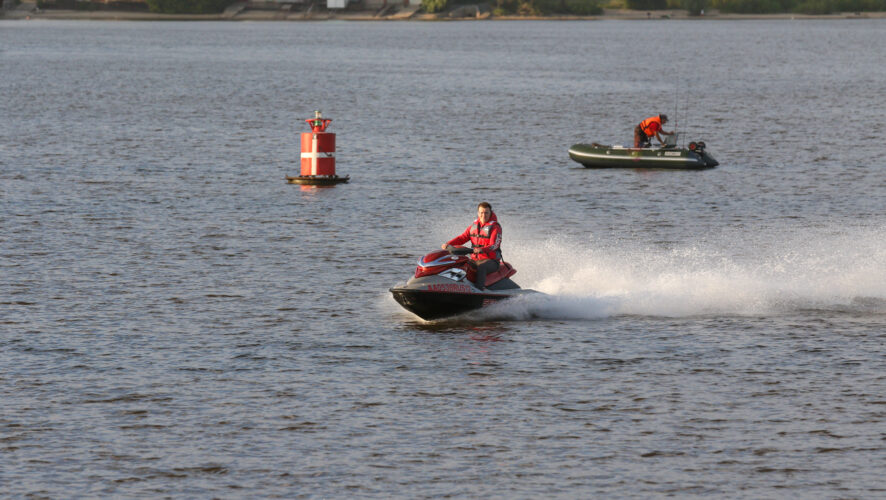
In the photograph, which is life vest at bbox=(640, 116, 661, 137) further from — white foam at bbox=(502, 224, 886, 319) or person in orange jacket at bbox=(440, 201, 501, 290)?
person in orange jacket at bbox=(440, 201, 501, 290)

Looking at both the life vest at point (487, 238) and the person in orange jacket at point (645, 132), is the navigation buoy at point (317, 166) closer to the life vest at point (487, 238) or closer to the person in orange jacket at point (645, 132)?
the person in orange jacket at point (645, 132)

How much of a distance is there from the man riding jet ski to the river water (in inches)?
21.6

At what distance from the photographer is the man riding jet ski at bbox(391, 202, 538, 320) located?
23.4 metres

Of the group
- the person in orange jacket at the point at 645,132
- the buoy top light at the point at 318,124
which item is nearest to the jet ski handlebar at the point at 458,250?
the buoy top light at the point at 318,124

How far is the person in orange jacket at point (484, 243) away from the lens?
23.9 metres

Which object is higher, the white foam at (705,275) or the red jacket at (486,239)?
the red jacket at (486,239)

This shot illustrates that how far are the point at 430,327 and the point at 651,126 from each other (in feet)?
87.4

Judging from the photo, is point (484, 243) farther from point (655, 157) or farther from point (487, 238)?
point (655, 157)

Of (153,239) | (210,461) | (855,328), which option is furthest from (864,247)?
(210,461)

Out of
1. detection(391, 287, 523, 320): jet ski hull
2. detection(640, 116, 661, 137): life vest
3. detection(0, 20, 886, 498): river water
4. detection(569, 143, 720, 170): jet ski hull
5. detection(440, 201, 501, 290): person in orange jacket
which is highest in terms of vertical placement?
detection(640, 116, 661, 137): life vest

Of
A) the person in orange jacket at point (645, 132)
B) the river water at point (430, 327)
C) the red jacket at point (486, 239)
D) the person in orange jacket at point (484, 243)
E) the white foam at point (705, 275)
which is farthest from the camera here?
the person in orange jacket at point (645, 132)

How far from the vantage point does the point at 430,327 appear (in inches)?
949

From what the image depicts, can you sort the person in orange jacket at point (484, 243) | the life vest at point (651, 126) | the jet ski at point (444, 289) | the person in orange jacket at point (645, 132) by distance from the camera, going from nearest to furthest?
the jet ski at point (444, 289)
the person in orange jacket at point (484, 243)
the life vest at point (651, 126)
the person in orange jacket at point (645, 132)

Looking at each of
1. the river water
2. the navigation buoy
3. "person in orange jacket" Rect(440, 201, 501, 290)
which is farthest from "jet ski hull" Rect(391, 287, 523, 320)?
the navigation buoy
